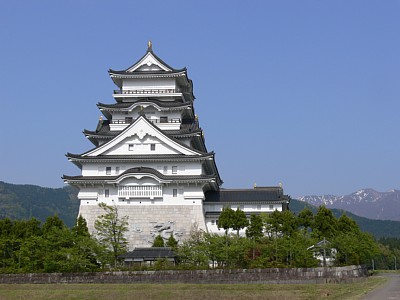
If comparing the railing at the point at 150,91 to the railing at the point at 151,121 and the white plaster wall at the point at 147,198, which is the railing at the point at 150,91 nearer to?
the railing at the point at 151,121

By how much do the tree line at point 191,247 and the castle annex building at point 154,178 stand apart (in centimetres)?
378

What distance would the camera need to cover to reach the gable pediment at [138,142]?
47375mm

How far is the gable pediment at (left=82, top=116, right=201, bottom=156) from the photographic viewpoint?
155 feet

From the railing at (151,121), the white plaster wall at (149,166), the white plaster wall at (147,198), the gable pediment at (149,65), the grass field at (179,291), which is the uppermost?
the gable pediment at (149,65)

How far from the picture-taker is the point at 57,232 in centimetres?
3622

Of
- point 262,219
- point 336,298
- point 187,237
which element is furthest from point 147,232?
point 336,298

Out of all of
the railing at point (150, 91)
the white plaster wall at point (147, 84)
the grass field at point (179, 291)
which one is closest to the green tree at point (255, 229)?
the grass field at point (179, 291)

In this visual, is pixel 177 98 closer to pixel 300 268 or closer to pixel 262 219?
pixel 262 219

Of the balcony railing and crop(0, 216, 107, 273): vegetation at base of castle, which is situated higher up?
the balcony railing

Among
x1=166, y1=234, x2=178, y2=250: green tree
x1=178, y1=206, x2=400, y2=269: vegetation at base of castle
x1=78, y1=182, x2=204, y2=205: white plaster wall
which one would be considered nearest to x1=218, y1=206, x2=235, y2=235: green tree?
x1=178, y1=206, x2=400, y2=269: vegetation at base of castle

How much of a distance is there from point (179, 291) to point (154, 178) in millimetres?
19488

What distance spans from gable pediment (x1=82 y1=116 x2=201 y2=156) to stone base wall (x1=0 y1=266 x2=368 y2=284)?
15790 millimetres

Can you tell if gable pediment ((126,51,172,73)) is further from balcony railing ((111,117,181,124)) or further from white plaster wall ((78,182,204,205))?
white plaster wall ((78,182,204,205))

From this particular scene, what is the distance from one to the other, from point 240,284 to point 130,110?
78.9 ft
